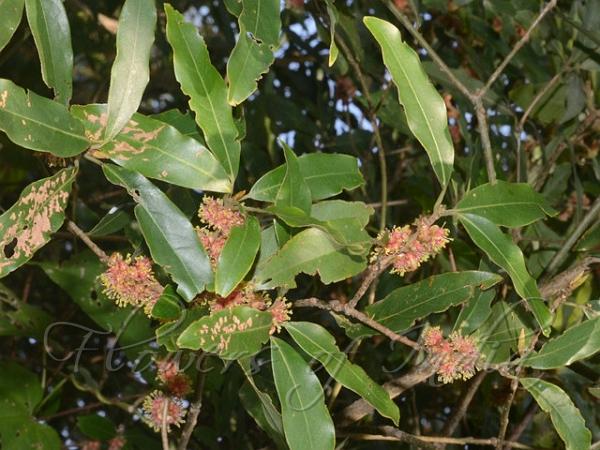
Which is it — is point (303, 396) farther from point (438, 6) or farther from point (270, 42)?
point (438, 6)

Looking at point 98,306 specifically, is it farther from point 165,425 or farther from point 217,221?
point 217,221

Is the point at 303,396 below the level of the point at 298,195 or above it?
below

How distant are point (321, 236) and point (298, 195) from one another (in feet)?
0.18

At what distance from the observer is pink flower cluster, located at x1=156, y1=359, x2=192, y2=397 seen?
0.95 m

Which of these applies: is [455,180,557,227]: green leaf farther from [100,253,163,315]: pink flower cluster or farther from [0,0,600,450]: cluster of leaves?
[100,253,163,315]: pink flower cluster

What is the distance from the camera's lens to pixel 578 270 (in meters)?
0.98

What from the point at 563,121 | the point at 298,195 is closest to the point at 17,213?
the point at 298,195

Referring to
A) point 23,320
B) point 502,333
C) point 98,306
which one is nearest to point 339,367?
point 502,333

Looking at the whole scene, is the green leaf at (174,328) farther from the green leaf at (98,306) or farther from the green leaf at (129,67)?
the green leaf at (98,306)

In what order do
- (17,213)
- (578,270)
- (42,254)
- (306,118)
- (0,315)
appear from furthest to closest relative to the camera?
(42,254), (306,118), (0,315), (578,270), (17,213)

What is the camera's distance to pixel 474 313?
0.97 meters

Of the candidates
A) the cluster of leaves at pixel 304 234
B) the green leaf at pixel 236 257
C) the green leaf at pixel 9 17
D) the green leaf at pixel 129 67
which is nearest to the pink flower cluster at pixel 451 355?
the cluster of leaves at pixel 304 234

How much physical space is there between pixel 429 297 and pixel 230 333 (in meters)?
0.23

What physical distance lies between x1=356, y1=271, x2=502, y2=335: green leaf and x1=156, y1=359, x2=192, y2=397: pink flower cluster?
203mm
